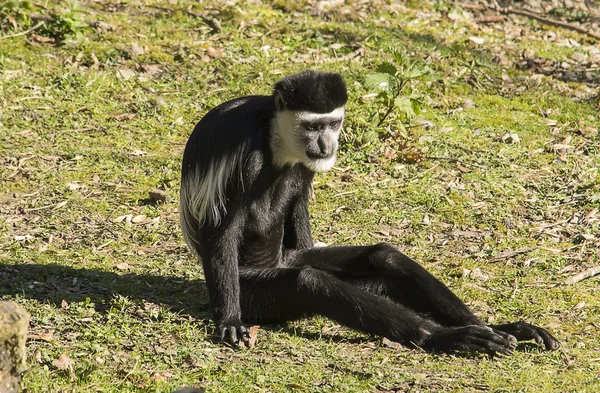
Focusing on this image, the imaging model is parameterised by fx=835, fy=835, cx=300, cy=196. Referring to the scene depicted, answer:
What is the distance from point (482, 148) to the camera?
737 cm

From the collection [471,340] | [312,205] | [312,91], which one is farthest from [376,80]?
[471,340]

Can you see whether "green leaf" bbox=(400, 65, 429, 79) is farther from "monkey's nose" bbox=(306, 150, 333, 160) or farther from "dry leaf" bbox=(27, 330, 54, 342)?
"dry leaf" bbox=(27, 330, 54, 342)

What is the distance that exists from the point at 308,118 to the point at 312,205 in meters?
2.00

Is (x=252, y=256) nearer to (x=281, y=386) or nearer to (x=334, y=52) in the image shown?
(x=281, y=386)

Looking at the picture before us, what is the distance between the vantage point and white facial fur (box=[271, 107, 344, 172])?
182 inches

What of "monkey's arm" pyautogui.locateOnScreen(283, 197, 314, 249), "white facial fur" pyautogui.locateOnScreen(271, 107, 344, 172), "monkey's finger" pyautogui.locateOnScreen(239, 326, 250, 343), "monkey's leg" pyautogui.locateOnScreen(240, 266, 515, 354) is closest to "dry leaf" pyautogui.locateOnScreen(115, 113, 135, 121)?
"monkey's arm" pyautogui.locateOnScreen(283, 197, 314, 249)

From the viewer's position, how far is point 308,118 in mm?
4645

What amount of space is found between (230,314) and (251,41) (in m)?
4.89

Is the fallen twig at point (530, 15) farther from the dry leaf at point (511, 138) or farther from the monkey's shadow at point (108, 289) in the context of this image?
the monkey's shadow at point (108, 289)

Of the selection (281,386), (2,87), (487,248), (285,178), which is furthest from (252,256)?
(2,87)

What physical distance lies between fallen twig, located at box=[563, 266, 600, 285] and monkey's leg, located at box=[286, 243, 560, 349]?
1042mm

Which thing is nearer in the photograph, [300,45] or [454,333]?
[454,333]

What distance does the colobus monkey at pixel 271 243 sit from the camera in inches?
174

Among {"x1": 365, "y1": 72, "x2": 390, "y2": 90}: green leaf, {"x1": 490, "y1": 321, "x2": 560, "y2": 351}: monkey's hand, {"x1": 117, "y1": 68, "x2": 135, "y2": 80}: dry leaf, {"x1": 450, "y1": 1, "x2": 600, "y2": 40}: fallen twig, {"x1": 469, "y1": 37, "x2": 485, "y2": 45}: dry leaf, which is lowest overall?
{"x1": 490, "y1": 321, "x2": 560, "y2": 351}: monkey's hand
